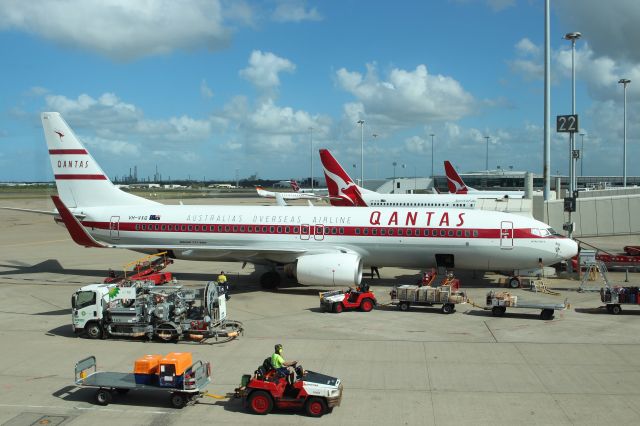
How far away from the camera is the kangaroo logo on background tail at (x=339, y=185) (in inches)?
2140

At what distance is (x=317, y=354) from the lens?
1734 centimetres

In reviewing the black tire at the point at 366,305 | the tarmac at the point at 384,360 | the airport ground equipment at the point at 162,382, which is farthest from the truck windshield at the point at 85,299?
the black tire at the point at 366,305

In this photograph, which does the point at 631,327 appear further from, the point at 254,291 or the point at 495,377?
the point at 254,291

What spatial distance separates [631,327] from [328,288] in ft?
45.3

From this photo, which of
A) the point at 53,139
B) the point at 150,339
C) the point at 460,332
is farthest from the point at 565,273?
the point at 53,139

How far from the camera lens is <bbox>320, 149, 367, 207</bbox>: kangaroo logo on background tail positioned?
54.3m

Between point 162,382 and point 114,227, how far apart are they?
19096 millimetres

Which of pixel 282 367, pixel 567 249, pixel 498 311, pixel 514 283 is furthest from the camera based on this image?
pixel 514 283

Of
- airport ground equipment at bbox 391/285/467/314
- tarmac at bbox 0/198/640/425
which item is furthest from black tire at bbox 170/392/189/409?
airport ground equipment at bbox 391/285/467/314

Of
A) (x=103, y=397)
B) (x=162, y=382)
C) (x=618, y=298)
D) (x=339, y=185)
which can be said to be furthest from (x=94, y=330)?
(x=339, y=185)

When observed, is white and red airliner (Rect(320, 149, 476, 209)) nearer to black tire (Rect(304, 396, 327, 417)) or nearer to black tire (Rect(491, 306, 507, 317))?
black tire (Rect(491, 306, 507, 317))

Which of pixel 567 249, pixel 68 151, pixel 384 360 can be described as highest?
pixel 68 151

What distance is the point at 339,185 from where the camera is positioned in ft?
179

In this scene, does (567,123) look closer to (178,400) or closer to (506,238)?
(506,238)
